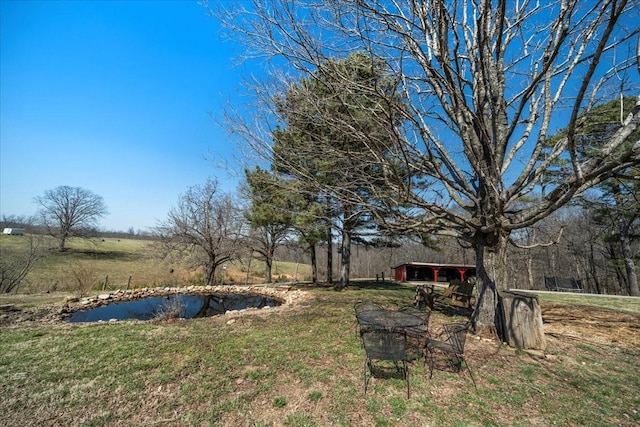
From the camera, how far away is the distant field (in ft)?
56.0

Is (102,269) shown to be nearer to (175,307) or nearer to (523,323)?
(175,307)

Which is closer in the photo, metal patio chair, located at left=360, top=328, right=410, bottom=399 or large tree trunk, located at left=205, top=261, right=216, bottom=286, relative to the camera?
metal patio chair, located at left=360, top=328, right=410, bottom=399

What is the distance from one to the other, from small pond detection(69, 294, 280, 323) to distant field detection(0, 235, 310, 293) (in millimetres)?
3399

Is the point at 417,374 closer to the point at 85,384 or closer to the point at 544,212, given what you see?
the point at 544,212

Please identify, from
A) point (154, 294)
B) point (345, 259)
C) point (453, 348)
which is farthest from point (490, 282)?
point (154, 294)

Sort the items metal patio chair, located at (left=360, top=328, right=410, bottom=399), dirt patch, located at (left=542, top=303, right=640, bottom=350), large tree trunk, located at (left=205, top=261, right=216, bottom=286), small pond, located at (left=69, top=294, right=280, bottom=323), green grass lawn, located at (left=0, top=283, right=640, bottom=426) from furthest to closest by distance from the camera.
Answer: large tree trunk, located at (left=205, top=261, right=216, bottom=286) → small pond, located at (left=69, top=294, right=280, bottom=323) → dirt patch, located at (left=542, top=303, right=640, bottom=350) → metal patio chair, located at (left=360, top=328, right=410, bottom=399) → green grass lawn, located at (left=0, top=283, right=640, bottom=426)

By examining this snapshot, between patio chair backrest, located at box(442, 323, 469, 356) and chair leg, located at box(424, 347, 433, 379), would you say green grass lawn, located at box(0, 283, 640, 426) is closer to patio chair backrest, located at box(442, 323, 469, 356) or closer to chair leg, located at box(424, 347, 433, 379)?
chair leg, located at box(424, 347, 433, 379)

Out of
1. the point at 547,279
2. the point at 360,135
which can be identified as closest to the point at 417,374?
the point at 360,135

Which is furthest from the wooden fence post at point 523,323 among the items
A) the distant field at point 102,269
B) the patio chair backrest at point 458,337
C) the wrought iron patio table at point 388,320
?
the distant field at point 102,269

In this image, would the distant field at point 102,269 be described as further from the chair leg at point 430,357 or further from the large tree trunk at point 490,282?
the large tree trunk at point 490,282

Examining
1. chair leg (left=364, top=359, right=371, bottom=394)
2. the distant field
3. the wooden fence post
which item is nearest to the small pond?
the distant field

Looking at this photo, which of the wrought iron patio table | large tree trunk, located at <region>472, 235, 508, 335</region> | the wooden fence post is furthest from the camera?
large tree trunk, located at <region>472, 235, 508, 335</region>

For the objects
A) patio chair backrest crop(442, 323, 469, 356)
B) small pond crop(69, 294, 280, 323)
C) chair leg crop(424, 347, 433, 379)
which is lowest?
small pond crop(69, 294, 280, 323)

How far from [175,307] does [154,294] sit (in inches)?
242
